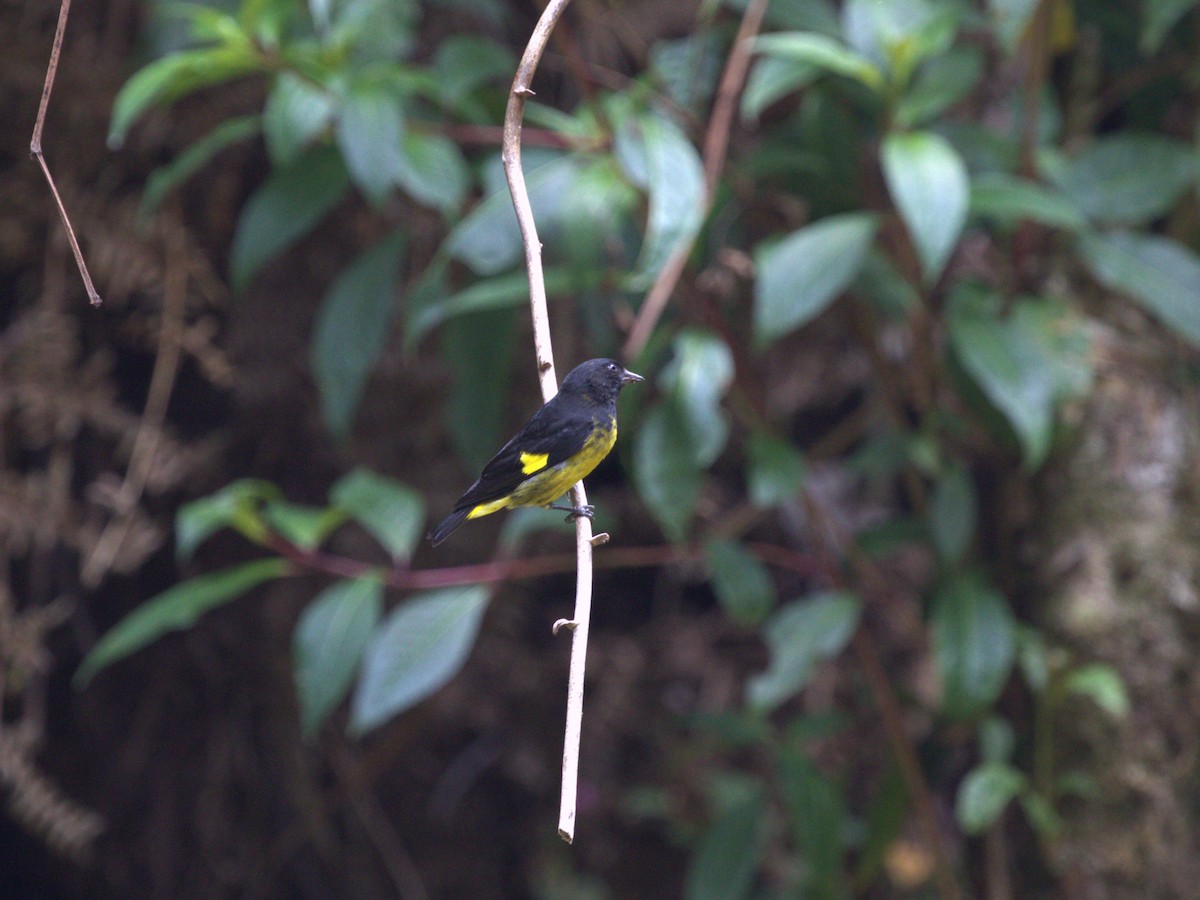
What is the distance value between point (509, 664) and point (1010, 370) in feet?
6.81

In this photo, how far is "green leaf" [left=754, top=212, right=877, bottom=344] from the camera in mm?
2604

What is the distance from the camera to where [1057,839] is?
9.48ft

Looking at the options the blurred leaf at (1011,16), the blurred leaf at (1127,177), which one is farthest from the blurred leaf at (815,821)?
the blurred leaf at (1011,16)

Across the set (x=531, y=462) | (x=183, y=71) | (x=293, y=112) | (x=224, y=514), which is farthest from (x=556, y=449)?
(x=183, y=71)

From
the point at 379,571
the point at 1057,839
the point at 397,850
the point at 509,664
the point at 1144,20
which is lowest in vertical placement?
the point at 397,850

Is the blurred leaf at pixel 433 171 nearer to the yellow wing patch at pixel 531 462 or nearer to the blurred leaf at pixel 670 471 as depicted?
the blurred leaf at pixel 670 471

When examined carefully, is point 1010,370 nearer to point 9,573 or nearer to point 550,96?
point 550,96

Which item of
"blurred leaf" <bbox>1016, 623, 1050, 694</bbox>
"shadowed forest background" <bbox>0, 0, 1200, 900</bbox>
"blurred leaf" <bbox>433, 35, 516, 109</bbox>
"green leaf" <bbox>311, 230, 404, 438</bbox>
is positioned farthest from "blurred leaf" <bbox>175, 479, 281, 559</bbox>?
"blurred leaf" <bbox>1016, 623, 1050, 694</bbox>

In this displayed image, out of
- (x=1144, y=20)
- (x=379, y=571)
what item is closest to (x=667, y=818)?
(x=379, y=571)

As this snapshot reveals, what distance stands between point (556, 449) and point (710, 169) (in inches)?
36.2

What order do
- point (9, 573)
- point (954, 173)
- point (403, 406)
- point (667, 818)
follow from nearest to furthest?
1. point (954, 173)
2. point (9, 573)
3. point (403, 406)
4. point (667, 818)

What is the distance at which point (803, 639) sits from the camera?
2.93 meters

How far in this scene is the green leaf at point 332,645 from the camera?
2.74 metres

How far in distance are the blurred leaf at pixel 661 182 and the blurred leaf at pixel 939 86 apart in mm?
561
